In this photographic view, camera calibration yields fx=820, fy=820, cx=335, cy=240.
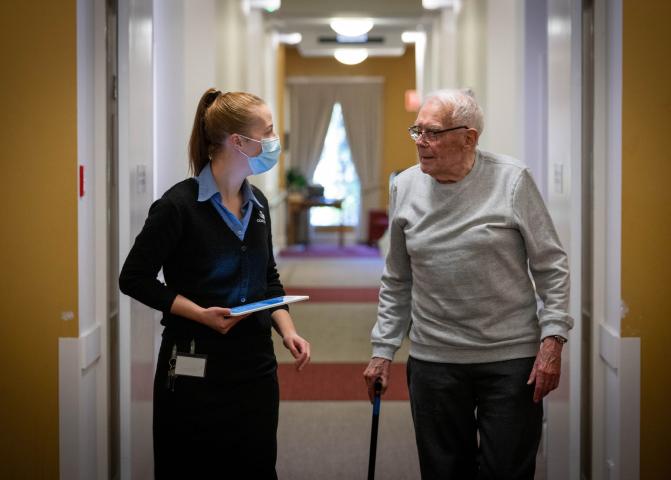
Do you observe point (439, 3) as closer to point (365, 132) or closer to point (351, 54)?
point (351, 54)

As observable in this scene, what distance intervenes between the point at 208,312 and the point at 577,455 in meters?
1.80

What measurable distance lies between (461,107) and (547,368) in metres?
0.75

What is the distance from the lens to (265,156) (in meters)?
2.32

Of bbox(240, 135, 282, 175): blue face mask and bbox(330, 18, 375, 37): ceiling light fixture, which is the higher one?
bbox(330, 18, 375, 37): ceiling light fixture

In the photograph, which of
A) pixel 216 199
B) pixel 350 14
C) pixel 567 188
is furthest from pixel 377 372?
pixel 350 14

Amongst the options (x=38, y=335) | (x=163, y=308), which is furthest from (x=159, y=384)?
(x=38, y=335)

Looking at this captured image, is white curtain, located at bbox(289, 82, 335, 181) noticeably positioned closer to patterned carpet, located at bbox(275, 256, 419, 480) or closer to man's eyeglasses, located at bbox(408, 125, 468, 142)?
patterned carpet, located at bbox(275, 256, 419, 480)

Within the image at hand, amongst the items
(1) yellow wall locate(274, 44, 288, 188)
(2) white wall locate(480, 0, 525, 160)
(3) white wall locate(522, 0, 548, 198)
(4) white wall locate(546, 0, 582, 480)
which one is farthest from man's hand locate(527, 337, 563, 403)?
(1) yellow wall locate(274, 44, 288, 188)

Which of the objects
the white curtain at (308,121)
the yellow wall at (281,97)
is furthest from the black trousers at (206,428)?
the white curtain at (308,121)

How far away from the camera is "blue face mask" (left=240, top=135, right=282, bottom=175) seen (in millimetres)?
2285

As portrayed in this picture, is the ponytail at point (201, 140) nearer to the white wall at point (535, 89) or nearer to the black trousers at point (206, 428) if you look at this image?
the black trousers at point (206, 428)

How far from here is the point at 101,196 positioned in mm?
2844

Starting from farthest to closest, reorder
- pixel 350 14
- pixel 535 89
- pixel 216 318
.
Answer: pixel 350 14 → pixel 535 89 → pixel 216 318

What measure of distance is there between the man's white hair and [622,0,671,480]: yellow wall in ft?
2.13
